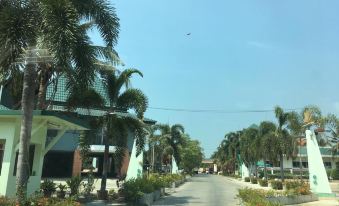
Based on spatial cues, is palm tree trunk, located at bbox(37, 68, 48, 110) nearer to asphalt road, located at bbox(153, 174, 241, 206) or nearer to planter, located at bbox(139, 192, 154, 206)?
planter, located at bbox(139, 192, 154, 206)

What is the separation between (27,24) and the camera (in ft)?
43.1

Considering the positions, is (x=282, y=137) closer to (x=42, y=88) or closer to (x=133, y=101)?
(x=133, y=101)

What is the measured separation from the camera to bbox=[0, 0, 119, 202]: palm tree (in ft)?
41.1

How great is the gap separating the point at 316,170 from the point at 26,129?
62.9 feet

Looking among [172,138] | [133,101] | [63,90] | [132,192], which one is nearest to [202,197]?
[132,192]

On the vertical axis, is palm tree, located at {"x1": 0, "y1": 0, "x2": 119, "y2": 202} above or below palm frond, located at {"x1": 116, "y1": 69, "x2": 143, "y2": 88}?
below

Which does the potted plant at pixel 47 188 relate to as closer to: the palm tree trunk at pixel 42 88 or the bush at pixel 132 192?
the bush at pixel 132 192

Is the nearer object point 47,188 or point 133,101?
point 47,188

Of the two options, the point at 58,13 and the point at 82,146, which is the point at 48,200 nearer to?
the point at 58,13

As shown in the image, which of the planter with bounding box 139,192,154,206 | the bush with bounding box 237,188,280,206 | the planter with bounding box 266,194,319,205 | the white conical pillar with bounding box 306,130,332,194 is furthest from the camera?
the white conical pillar with bounding box 306,130,332,194

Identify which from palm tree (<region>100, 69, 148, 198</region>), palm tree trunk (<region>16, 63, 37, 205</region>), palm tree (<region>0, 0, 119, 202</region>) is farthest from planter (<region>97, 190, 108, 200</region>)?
palm tree (<region>0, 0, 119, 202</region>)

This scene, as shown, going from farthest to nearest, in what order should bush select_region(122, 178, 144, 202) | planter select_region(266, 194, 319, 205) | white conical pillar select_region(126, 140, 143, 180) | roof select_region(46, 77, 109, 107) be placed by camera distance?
1. white conical pillar select_region(126, 140, 143, 180)
2. planter select_region(266, 194, 319, 205)
3. bush select_region(122, 178, 144, 202)
4. roof select_region(46, 77, 109, 107)

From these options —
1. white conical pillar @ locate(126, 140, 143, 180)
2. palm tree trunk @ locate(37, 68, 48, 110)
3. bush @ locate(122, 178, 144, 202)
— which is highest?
palm tree trunk @ locate(37, 68, 48, 110)

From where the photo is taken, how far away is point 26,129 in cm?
1420
